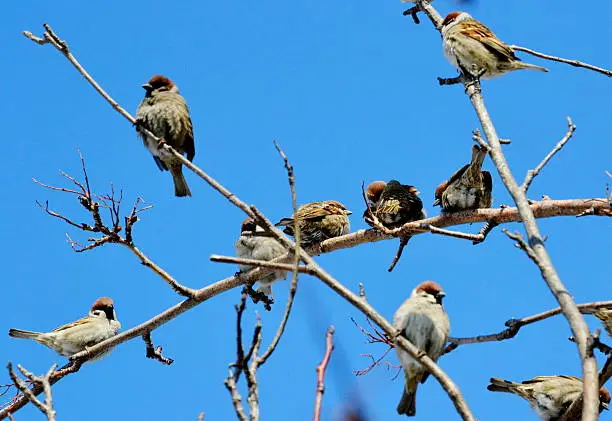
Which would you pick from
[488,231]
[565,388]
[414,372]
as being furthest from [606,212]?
[565,388]

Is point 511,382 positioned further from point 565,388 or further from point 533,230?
point 533,230

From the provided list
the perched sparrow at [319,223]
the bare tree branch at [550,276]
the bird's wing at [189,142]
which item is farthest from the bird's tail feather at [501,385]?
the bird's wing at [189,142]

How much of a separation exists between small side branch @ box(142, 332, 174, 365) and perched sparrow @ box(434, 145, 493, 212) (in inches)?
110

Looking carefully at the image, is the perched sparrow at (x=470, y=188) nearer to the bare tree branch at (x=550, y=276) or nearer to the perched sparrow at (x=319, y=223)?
the perched sparrow at (x=319, y=223)

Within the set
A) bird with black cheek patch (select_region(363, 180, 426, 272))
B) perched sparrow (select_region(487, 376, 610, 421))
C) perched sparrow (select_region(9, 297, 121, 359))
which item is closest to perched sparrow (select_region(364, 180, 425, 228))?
bird with black cheek patch (select_region(363, 180, 426, 272))

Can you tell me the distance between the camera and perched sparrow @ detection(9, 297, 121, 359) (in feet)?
28.9

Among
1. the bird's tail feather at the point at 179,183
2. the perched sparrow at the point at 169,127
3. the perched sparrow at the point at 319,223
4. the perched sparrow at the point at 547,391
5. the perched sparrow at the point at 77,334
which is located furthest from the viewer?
the perched sparrow at the point at 77,334

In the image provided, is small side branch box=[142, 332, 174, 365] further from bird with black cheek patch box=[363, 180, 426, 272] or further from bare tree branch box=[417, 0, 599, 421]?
bare tree branch box=[417, 0, 599, 421]

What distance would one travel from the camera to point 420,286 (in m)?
5.77

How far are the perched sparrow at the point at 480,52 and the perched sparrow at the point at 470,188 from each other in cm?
104

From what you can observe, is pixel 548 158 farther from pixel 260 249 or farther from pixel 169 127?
pixel 169 127

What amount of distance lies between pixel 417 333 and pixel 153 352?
9.39 feet

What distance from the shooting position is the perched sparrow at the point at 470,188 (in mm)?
6809

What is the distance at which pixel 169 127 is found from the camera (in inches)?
339
